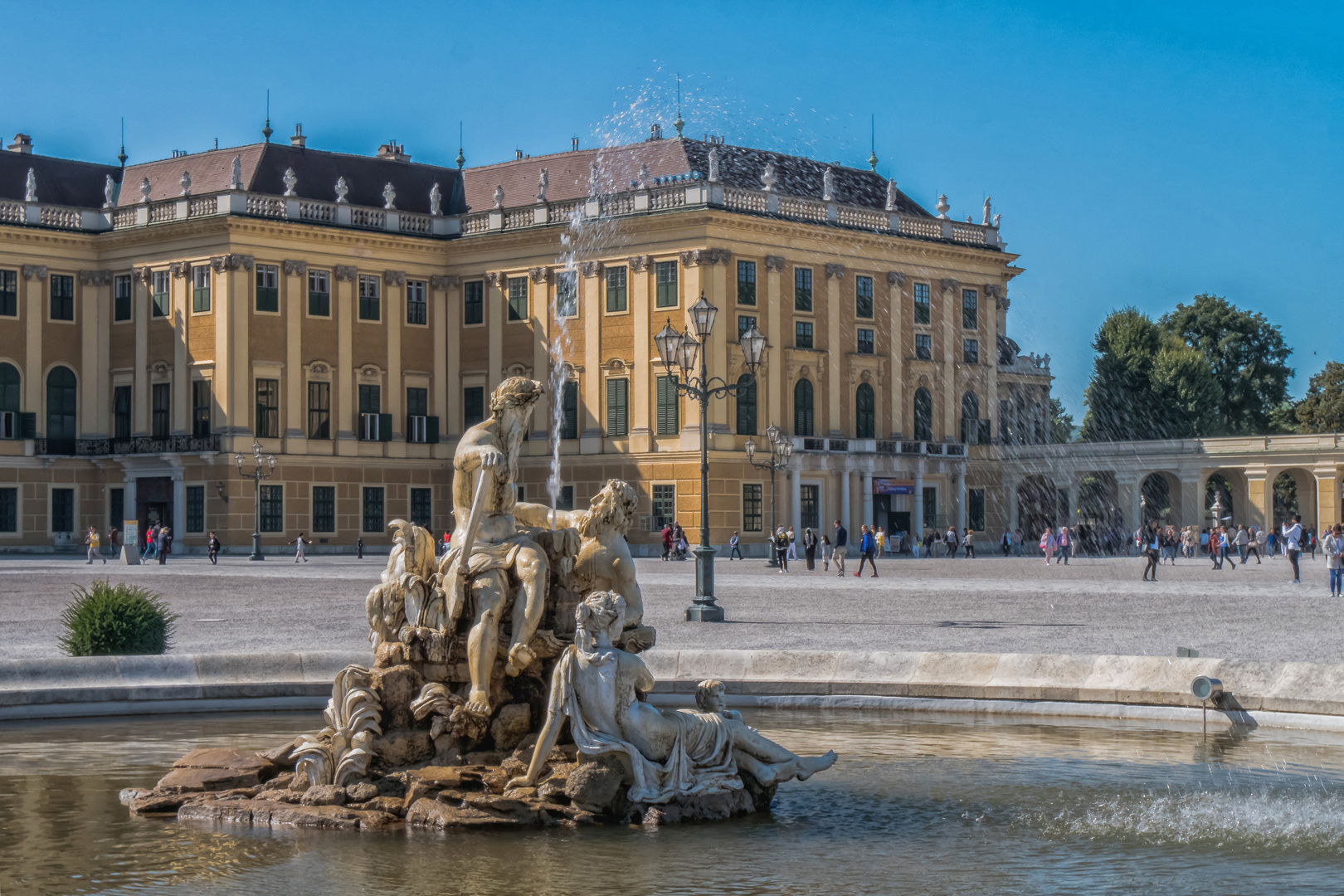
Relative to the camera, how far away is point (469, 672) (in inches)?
379

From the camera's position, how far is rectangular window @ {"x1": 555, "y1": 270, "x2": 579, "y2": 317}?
188 ft

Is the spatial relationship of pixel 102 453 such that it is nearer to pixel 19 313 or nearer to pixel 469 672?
pixel 19 313

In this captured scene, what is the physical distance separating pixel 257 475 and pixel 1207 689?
44163mm

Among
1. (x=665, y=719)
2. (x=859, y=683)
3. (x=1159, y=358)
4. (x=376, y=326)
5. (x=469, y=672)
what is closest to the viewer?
(x=665, y=719)

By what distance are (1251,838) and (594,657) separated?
134 inches

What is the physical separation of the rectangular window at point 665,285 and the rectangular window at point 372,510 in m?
11.8

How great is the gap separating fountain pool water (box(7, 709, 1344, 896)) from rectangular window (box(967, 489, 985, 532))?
169ft

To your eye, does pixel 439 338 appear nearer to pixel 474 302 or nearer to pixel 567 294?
pixel 474 302

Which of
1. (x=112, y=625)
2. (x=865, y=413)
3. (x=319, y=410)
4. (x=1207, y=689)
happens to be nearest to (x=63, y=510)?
(x=319, y=410)

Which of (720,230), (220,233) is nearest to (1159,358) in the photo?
(720,230)

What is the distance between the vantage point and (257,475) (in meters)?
52.3

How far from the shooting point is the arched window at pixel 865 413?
195 feet

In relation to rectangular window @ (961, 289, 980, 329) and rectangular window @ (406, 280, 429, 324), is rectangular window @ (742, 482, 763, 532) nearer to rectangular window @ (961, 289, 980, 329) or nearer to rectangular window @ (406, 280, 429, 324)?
rectangular window @ (961, 289, 980, 329)

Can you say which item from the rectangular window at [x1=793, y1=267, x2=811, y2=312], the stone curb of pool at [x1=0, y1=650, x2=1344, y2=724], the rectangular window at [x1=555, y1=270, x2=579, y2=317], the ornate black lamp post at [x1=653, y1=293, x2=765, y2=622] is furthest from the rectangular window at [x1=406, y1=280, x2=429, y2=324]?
the stone curb of pool at [x1=0, y1=650, x2=1344, y2=724]
